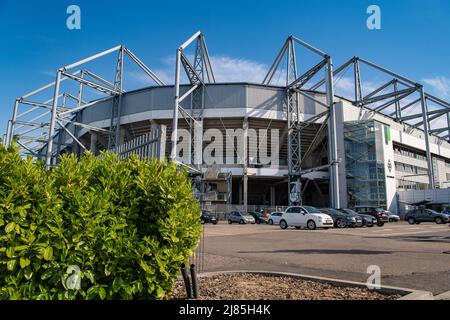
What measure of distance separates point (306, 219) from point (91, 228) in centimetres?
2057

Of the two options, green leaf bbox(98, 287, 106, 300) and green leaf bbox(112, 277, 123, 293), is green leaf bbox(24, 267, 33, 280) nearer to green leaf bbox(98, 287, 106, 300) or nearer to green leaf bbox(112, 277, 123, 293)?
green leaf bbox(98, 287, 106, 300)

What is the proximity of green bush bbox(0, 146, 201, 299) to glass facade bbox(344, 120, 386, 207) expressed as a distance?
44.7 m

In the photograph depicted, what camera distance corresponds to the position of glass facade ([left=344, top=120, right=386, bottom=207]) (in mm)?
43219

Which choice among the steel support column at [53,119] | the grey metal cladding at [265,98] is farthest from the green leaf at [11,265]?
the grey metal cladding at [265,98]

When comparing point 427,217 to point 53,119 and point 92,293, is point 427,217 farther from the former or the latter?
point 53,119

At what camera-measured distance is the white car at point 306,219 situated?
21453mm

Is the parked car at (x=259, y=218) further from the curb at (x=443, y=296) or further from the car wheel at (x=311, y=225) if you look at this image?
the curb at (x=443, y=296)

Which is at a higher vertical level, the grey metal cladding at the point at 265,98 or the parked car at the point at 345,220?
the grey metal cladding at the point at 265,98

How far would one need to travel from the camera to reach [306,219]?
2197 cm

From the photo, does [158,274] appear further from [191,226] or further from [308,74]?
[308,74]

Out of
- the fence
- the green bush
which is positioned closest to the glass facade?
the fence

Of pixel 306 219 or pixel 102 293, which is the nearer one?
pixel 102 293

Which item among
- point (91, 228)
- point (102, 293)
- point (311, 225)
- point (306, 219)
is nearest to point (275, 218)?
point (306, 219)

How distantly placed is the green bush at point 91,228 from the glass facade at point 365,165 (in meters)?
44.7
